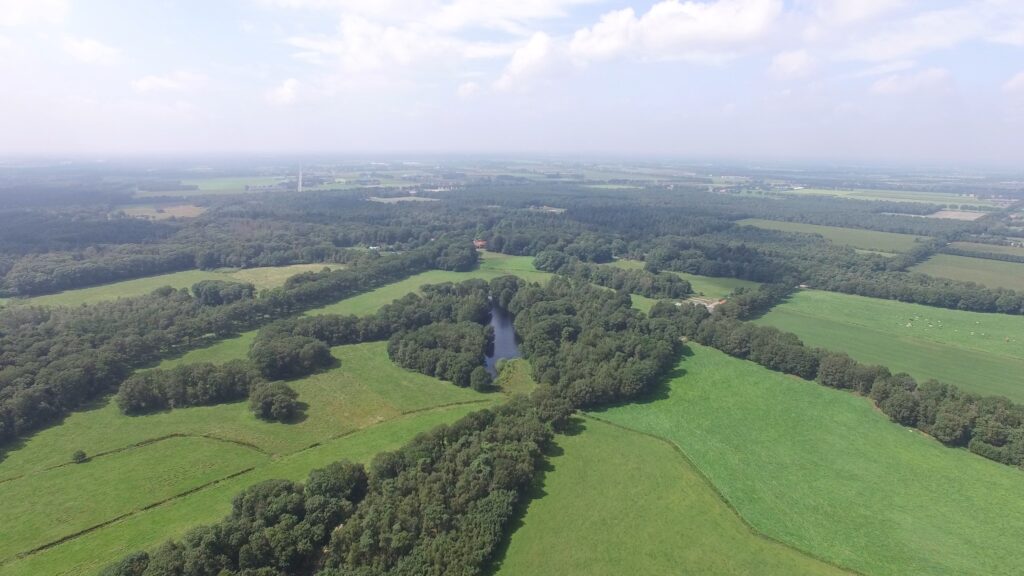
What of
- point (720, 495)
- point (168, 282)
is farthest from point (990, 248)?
point (168, 282)

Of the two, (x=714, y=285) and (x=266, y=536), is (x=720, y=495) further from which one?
(x=714, y=285)

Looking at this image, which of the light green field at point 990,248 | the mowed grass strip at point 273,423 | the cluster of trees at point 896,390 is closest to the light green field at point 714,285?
the cluster of trees at point 896,390

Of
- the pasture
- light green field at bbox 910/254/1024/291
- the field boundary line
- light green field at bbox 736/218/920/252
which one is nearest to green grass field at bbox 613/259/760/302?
light green field at bbox 910/254/1024/291

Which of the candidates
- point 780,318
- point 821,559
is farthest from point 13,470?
point 780,318

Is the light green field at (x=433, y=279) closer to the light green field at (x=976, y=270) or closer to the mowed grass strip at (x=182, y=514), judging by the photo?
the mowed grass strip at (x=182, y=514)

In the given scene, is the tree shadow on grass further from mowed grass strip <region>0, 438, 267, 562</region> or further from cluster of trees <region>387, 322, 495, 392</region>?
mowed grass strip <region>0, 438, 267, 562</region>

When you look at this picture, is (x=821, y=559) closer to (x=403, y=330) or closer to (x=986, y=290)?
(x=403, y=330)
